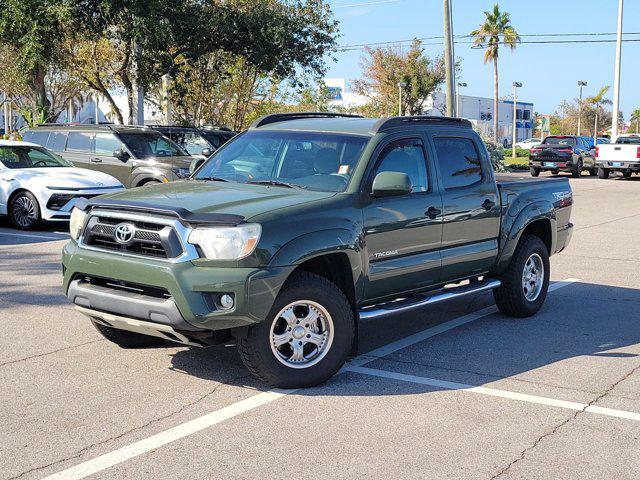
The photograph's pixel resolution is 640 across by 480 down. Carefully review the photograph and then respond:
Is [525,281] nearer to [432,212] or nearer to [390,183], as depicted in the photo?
[432,212]

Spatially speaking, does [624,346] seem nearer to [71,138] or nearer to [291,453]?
[291,453]

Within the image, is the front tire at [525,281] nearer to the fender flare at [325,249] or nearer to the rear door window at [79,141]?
the fender flare at [325,249]

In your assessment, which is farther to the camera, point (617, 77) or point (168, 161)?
point (617, 77)

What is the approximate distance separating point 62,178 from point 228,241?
962cm

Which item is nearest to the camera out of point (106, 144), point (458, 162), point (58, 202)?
point (458, 162)

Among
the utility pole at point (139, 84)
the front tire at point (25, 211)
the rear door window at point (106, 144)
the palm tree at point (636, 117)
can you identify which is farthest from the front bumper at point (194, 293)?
the palm tree at point (636, 117)

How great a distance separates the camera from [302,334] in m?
5.73

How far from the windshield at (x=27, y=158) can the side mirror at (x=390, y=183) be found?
10268 mm

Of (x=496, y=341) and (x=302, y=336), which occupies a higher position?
(x=302, y=336)

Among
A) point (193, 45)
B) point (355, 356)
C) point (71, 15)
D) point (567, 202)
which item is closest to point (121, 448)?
point (355, 356)

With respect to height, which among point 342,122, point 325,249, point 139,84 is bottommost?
point 325,249

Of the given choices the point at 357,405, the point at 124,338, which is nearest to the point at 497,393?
the point at 357,405

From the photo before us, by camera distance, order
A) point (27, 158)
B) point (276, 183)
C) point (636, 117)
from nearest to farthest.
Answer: point (276, 183) < point (27, 158) < point (636, 117)

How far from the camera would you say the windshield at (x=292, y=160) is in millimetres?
6410
